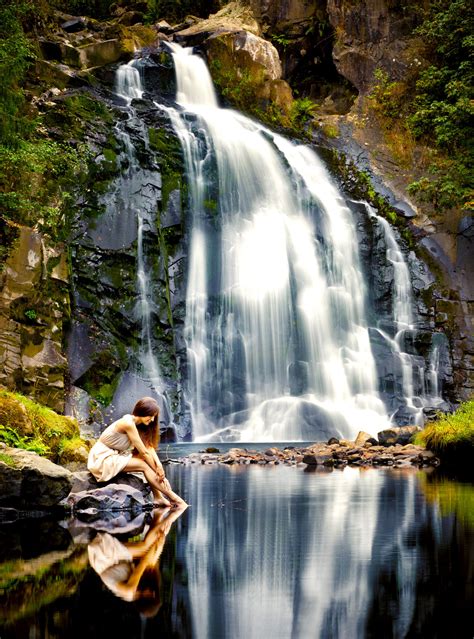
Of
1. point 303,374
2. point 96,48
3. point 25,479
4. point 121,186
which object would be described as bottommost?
point 25,479

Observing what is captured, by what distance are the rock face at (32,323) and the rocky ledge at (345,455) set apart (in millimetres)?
4227

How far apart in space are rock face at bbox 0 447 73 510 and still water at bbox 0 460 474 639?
327 mm

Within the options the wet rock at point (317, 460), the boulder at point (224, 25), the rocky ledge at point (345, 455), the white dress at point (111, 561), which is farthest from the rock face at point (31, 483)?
the boulder at point (224, 25)

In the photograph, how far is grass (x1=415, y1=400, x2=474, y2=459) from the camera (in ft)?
41.8

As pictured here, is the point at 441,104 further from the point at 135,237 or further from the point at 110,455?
the point at 110,455

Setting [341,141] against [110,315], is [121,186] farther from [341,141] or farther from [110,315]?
[341,141]

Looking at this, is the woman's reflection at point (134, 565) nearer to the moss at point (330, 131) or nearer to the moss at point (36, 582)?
the moss at point (36, 582)

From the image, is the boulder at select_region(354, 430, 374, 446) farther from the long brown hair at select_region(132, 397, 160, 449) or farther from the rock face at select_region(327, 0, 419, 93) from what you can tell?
the rock face at select_region(327, 0, 419, 93)

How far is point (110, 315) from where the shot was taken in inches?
828

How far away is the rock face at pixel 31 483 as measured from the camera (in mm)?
7430

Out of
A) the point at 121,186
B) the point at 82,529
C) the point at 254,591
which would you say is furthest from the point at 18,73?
the point at 254,591

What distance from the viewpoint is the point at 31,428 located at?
33.2ft

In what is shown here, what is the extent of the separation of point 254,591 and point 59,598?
3.33 feet

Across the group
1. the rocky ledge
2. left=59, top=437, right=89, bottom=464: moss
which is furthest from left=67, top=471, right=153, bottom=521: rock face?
the rocky ledge
